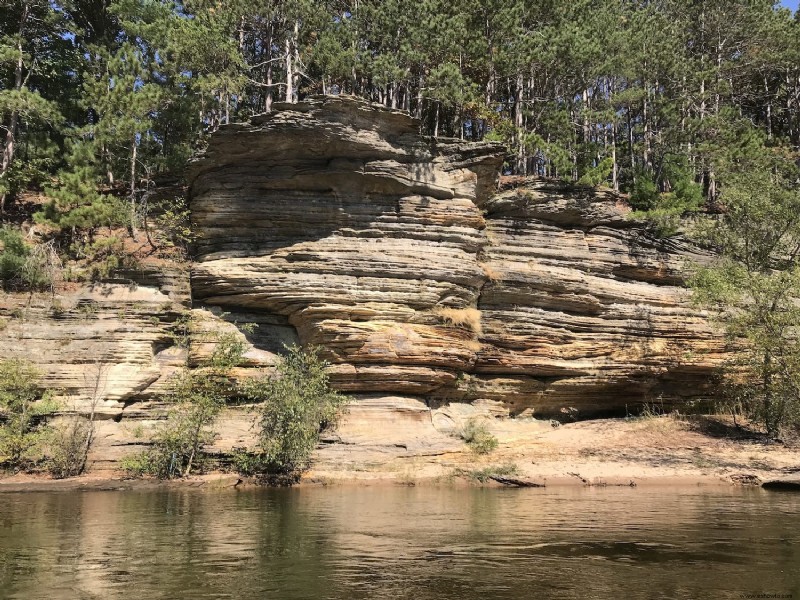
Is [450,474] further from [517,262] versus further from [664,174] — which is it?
[664,174]

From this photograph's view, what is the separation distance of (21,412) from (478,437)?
18.1m

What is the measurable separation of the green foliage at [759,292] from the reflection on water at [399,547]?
9110 millimetres

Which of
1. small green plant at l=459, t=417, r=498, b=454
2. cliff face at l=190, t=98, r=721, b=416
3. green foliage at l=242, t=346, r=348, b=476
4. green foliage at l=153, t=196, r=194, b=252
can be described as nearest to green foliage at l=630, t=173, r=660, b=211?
cliff face at l=190, t=98, r=721, b=416

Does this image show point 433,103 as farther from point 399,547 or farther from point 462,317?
point 399,547

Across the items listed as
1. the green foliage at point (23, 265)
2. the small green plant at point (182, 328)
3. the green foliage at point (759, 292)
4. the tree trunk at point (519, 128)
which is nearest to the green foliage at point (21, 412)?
the green foliage at point (23, 265)

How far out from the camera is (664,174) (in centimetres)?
3988

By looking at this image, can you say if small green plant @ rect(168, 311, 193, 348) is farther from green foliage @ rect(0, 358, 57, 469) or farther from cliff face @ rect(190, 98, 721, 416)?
green foliage @ rect(0, 358, 57, 469)

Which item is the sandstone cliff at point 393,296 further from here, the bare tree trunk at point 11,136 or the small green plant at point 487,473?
the bare tree trunk at point 11,136

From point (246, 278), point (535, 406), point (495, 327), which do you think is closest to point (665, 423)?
point (535, 406)

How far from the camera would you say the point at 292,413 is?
73.3ft

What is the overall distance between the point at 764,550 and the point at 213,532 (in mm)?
10558

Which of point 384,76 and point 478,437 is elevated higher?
point 384,76

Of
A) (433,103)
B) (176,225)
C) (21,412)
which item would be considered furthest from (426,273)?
(21,412)

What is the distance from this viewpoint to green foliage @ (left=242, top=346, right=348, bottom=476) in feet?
73.3
